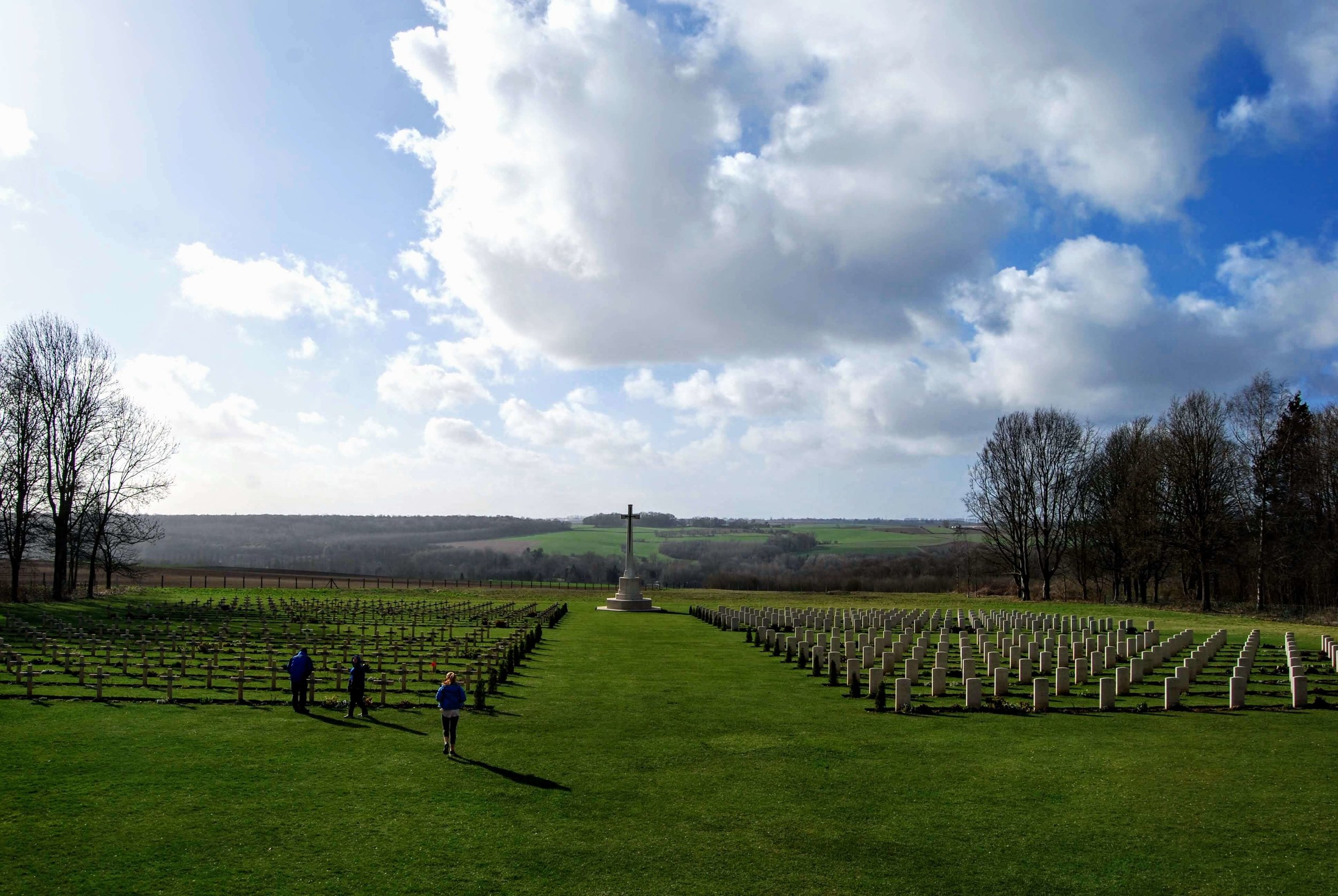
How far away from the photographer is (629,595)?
158 feet

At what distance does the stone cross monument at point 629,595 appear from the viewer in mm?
47156

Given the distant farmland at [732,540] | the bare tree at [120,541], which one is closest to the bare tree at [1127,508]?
the distant farmland at [732,540]

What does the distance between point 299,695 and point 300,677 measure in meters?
0.56

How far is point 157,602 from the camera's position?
41156mm

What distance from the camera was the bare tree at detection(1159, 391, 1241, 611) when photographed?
46094mm

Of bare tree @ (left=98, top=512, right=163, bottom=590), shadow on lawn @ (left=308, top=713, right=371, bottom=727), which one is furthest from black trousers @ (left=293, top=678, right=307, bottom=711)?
bare tree @ (left=98, top=512, right=163, bottom=590)

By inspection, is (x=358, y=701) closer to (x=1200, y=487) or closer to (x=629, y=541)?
(x=629, y=541)

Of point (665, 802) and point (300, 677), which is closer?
point (665, 802)

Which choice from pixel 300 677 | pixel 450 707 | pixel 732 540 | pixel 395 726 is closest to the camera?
pixel 450 707

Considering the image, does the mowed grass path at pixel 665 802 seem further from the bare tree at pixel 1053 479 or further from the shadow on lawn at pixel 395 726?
the bare tree at pixel 1053 479

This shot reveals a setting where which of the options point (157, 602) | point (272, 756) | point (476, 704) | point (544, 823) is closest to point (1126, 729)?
point (544, 823)

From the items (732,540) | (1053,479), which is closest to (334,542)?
(732,540)

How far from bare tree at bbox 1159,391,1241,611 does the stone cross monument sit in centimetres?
3108

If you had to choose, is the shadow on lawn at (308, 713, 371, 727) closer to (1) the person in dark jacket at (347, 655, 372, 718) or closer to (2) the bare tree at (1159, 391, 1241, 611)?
(1) the person in dark jacket at (347, 655, 372, 718)
